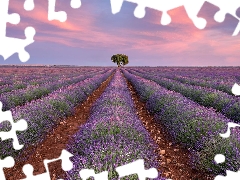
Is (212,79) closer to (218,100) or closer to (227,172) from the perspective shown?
(218,100)

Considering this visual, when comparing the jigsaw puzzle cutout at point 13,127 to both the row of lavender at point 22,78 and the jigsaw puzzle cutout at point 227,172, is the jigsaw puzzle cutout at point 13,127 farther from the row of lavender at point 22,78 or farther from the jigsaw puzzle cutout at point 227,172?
the row of lavender at point 22,78

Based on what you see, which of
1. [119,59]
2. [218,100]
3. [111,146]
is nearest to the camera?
[111,146]

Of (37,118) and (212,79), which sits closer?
(37,118)

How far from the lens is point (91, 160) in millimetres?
3957

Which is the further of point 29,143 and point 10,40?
point 29,143

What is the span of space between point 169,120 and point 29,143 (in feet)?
13.6

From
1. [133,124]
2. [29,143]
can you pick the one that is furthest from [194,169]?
[29,143]

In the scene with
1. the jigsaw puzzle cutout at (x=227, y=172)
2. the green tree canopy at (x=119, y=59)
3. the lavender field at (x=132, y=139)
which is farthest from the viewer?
the green tree canopy at (x=119, y=59)

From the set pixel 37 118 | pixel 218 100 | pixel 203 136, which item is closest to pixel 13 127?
pixel 37 118

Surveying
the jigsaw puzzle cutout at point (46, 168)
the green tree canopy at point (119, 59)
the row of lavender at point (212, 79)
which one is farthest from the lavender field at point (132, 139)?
the green tree canopy at point (119, 59)

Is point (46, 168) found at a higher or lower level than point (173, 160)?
higher

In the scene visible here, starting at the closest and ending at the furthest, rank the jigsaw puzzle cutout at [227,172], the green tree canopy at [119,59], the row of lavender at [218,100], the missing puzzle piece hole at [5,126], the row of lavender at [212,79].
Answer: the jigsaw puzzle cutout at [227,172] → the missing puzzle piece hole at [5,126] → the row of lavender at [218,100] → the row of lavender at [212,79] → the green tree canopy at [119,59]

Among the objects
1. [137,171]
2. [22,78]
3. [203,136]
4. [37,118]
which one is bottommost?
[22,78]

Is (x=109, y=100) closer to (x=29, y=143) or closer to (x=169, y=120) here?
(x=169, y=120)
